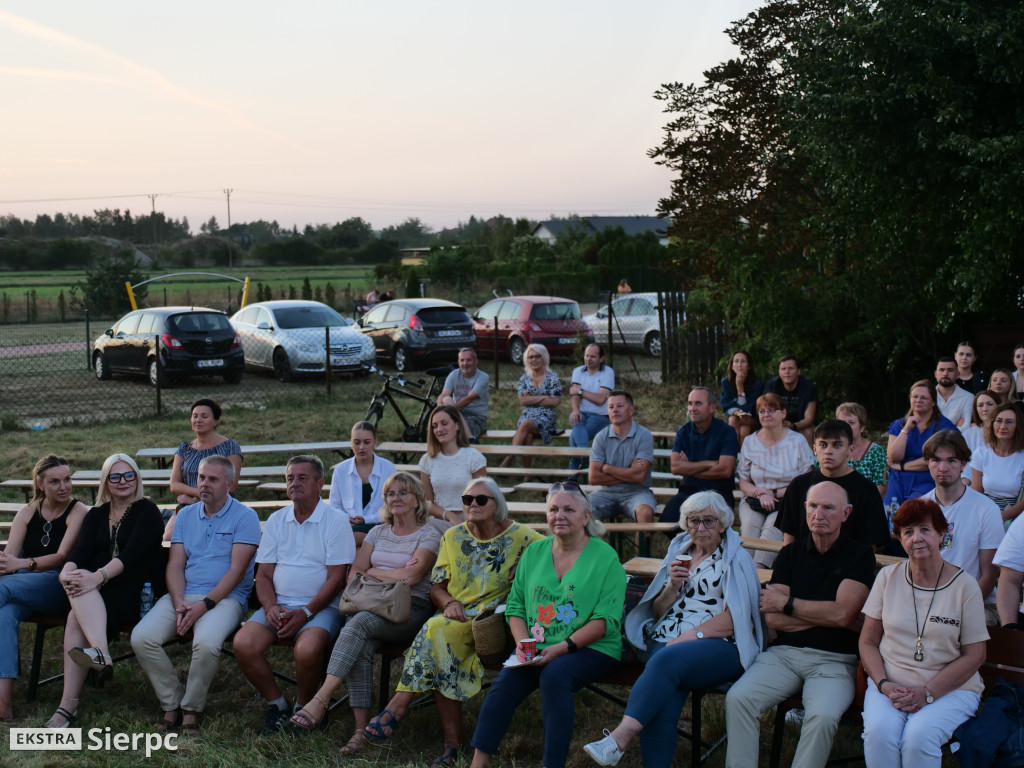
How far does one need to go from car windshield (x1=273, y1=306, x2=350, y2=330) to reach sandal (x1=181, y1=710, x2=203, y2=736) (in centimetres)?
1320

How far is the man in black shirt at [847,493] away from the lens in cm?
504

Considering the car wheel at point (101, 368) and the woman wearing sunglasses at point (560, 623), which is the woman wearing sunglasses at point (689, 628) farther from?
the car wheel at point (101, 368)

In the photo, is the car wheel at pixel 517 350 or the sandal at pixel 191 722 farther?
the car wheel at pixel 517 350

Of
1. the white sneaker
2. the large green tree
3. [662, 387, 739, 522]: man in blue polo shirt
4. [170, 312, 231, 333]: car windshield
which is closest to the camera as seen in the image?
the white sneaker

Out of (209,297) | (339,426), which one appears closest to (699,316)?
(339,426)

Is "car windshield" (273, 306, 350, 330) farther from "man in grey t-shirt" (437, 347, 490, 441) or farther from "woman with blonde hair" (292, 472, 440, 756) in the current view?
"woman with blonde hair" (292, 472, 440, 756)

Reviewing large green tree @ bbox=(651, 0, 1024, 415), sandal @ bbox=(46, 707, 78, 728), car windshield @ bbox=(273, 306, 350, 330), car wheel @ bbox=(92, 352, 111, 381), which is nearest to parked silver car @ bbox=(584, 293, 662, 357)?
large green tree @ bbox=(651, 0, 1024, 415)

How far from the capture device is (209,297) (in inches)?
1668

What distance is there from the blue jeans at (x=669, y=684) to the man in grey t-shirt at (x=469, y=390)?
5704 millimetres

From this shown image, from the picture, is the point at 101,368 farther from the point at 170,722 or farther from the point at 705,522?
the point at 705,522

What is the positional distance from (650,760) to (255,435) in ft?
29.5

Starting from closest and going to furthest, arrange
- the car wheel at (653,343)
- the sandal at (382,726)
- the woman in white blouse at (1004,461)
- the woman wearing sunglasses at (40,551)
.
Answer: the sandal at (382,726) < the woman wearing sunglasses at (40,551) < the woman in white blouse at (1004,461) < the car wheel at (653,343)

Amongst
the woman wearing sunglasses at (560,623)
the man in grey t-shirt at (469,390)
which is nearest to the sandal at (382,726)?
the woman wearing sunglasses at (560,623)

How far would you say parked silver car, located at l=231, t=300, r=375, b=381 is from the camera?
56.0 feet
